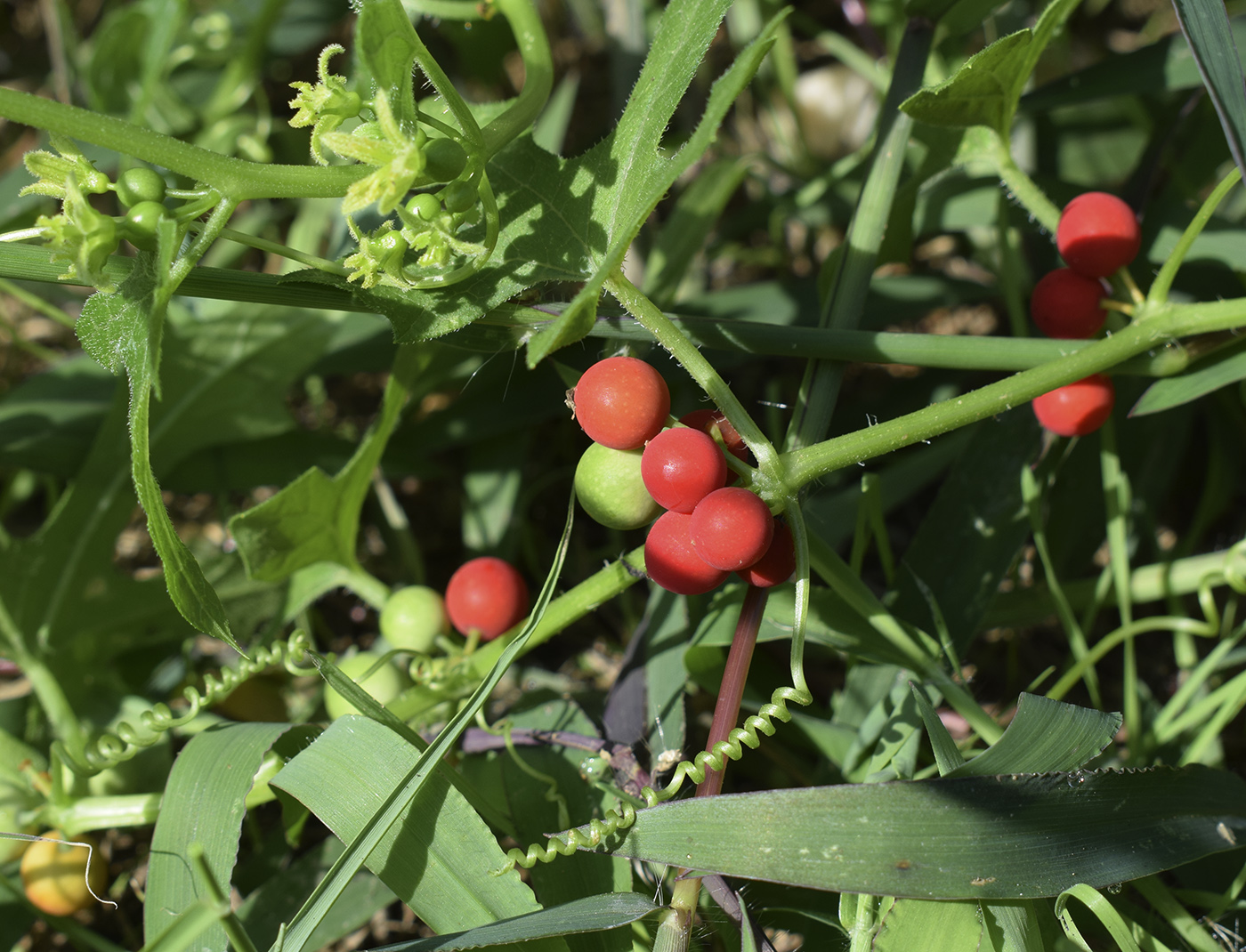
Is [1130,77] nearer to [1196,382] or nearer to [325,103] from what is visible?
[1196,382]

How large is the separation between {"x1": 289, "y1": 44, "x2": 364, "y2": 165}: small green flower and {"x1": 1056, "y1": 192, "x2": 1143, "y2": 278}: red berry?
718mm

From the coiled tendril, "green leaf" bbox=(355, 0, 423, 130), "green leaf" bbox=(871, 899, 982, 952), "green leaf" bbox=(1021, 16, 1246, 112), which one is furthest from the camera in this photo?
"green leaf" bbox=(1021, 16, 1246, 112)

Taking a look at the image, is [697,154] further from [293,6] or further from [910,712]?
[293,6]

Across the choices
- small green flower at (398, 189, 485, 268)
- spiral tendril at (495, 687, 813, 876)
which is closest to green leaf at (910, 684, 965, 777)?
spiral tendril at (495, 687, 813, 876)

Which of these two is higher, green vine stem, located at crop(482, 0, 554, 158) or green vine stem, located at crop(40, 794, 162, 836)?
green vine stem, located at crop(482, 0, 554, 158)

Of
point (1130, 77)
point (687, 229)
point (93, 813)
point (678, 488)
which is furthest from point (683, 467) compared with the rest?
point (1130, 77)

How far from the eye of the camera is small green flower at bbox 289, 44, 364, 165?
669 mm

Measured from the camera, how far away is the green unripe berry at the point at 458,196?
2.37 feet

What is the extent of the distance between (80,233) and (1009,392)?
0.76 m

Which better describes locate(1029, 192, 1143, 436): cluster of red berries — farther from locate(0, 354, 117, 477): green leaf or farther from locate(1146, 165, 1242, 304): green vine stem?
locate(0, 354, 117, 477): green leaf

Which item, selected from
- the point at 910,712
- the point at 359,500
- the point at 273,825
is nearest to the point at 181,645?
the point at 273,825

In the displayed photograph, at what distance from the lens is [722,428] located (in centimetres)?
80

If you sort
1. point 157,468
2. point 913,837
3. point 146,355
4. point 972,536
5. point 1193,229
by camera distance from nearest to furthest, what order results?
point 146,355
point 913,837
point 1193,229
point 972,536
point 157,468

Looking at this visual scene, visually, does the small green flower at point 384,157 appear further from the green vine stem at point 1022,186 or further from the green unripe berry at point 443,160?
the green vine stem at point 1022,186
